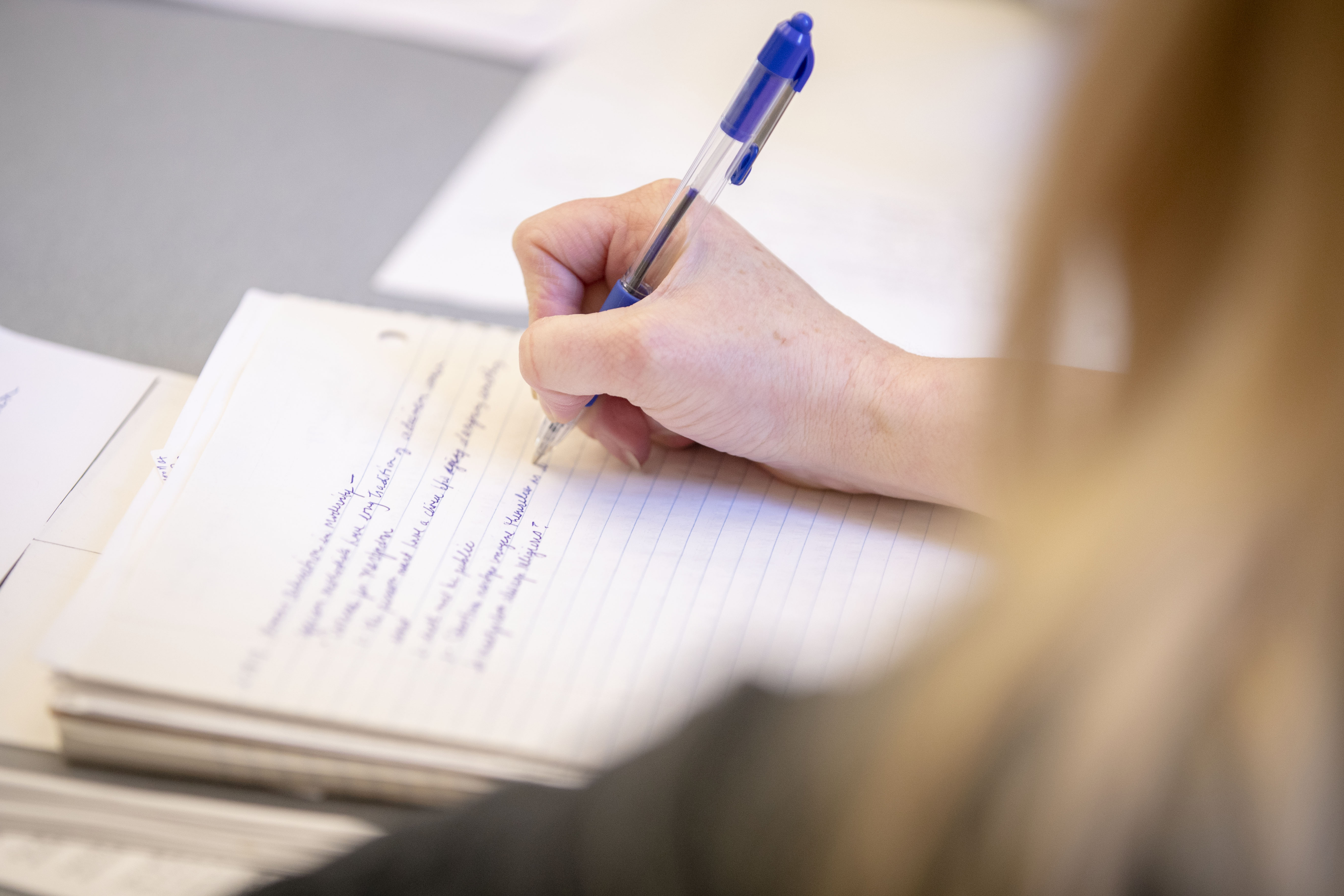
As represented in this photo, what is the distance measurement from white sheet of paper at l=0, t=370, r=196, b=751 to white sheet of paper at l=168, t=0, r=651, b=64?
550mm

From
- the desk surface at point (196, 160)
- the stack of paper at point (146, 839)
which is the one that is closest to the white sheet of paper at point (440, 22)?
the desk surface at point (196, 160)

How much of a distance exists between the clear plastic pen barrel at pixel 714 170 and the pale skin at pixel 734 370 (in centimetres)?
1

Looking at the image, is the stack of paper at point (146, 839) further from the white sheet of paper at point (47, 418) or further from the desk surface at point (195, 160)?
the desk surface at point (195, 160)

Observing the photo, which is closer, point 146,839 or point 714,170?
point 146,839

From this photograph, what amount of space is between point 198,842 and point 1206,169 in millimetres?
451

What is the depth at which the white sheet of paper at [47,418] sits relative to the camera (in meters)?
0.53

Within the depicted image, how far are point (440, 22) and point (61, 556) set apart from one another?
2.39 feet

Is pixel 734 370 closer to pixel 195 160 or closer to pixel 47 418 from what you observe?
pixel 47 418

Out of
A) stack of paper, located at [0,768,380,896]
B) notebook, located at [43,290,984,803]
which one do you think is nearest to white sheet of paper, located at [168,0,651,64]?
notebook, located at [43,290,984,803]

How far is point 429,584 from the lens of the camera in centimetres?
48

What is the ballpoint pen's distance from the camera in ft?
1.54

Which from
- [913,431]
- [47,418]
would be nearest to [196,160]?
[47,418]

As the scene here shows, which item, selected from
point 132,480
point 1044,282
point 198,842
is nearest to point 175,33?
point 132,480

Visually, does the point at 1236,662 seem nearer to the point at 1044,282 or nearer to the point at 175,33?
the point at 1044,282
